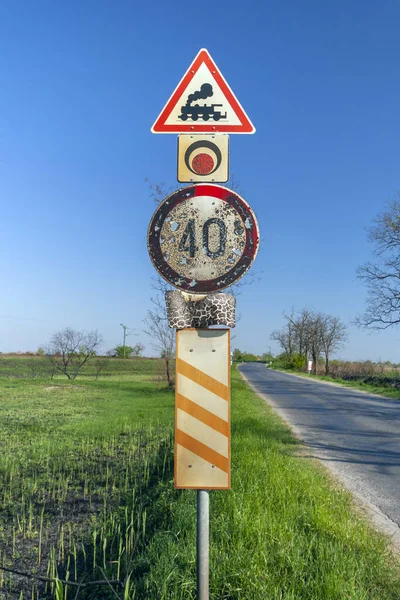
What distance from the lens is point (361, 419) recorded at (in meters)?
14.9

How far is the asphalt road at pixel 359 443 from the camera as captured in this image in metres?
6.94

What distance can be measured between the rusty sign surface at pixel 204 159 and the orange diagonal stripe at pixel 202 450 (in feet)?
4.73

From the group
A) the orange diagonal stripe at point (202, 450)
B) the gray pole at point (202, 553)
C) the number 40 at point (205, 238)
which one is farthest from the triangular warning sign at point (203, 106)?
the gray pole at point (202, 553)

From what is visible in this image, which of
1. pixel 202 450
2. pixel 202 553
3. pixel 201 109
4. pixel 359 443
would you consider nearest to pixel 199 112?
pixel 201 109

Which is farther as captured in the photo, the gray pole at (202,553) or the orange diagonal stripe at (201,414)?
the orange diagonal stripe at (201,414)

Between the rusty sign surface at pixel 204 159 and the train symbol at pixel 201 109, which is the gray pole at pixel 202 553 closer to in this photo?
the rusty sign surface at pixel 204 159

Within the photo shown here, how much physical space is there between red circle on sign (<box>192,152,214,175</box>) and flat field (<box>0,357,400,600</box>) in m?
2.29

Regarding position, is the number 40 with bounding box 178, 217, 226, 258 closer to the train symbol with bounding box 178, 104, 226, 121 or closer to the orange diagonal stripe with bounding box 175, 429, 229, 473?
the train symbol with bounding box 178, 104, 226, 121

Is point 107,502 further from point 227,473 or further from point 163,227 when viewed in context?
point 163,227

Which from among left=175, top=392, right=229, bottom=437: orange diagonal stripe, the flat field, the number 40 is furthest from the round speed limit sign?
the flat field

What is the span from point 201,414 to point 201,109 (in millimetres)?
1825

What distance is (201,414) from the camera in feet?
9.98

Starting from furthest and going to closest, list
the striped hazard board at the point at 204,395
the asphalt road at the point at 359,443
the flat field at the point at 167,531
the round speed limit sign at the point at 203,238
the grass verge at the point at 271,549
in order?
the asphalt road at the point at 359,443 < the flat field at the point at 167,531 < the grass verge at the point at 271,549 < the round speed limit sign at the point at 203,238 < the striped hazard board at the point at 204,395

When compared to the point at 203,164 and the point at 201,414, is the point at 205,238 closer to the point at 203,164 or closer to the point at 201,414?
the point at 203,164
